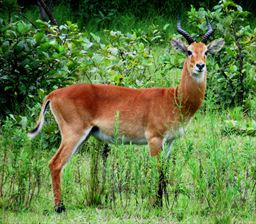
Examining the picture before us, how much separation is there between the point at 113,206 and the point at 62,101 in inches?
43.4

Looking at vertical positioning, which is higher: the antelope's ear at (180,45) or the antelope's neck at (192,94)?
the antelope's ear at (180,45)

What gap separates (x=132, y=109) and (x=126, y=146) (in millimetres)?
356

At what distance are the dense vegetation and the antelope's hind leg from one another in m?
0.11

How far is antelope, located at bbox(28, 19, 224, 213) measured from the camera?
741cm

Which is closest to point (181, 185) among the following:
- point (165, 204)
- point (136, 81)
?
point (165, 204)

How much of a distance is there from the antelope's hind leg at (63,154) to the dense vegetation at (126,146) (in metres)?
0.11

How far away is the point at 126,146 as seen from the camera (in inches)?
311

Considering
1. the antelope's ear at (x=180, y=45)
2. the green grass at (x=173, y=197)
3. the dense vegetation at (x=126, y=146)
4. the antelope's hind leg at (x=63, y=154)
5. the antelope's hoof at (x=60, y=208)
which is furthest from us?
the antelope's ear at (x=180, y=45)

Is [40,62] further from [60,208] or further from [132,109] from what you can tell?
[60,208]

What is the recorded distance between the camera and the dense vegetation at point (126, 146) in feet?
22.0

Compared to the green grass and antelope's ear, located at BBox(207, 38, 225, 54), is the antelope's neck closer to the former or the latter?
antelope's ear, located at BBox(207, 38, 225, 54)

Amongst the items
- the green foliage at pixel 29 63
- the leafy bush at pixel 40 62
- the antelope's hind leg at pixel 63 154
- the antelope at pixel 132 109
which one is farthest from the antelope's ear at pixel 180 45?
the antelope's hind leg at pixel 63 154

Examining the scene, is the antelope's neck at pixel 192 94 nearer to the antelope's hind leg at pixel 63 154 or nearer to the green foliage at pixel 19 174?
the antelope's hind leg at pixel 63 154

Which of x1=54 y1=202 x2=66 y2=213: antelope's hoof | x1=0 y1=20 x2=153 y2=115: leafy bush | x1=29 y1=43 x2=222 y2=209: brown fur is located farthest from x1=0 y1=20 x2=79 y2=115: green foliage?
x1=54 y1=202 x2=66 y2=213: antelope's hoof
